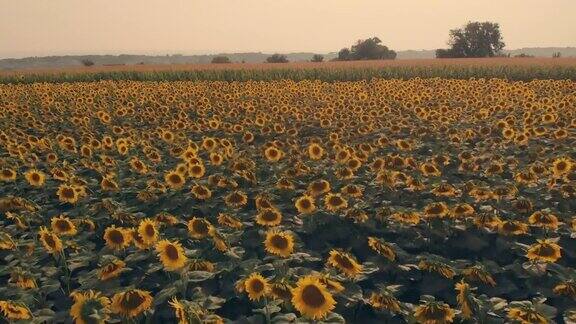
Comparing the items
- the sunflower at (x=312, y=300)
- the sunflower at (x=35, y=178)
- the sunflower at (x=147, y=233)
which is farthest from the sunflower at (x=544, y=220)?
the sunflower at (x=35, y=178)

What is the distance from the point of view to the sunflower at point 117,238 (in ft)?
16.3

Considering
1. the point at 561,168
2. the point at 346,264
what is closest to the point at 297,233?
the point at 346,264

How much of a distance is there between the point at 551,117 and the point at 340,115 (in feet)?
17.0

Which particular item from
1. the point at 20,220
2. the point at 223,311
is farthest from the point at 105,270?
the point at 20,220

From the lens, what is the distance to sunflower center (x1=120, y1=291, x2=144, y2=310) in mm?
3703

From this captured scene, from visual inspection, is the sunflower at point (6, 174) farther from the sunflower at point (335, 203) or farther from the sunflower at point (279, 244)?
the sunflower at point (279, 244)

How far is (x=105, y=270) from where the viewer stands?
4309mm

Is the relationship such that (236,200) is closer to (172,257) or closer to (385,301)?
(172,257)

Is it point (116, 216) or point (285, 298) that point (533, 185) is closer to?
point (285, 298)

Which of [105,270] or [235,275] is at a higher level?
[105,270]

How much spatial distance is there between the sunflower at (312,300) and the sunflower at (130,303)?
1.11 meters

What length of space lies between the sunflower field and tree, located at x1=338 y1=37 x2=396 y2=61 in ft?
267

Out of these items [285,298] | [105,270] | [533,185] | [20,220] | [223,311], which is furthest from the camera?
[533,185]

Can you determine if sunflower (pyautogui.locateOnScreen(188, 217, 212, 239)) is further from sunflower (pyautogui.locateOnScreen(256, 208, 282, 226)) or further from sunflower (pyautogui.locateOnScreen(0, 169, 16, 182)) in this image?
sunflower (pyautogui.locateOnScreen(0, 169, 16, 182))
